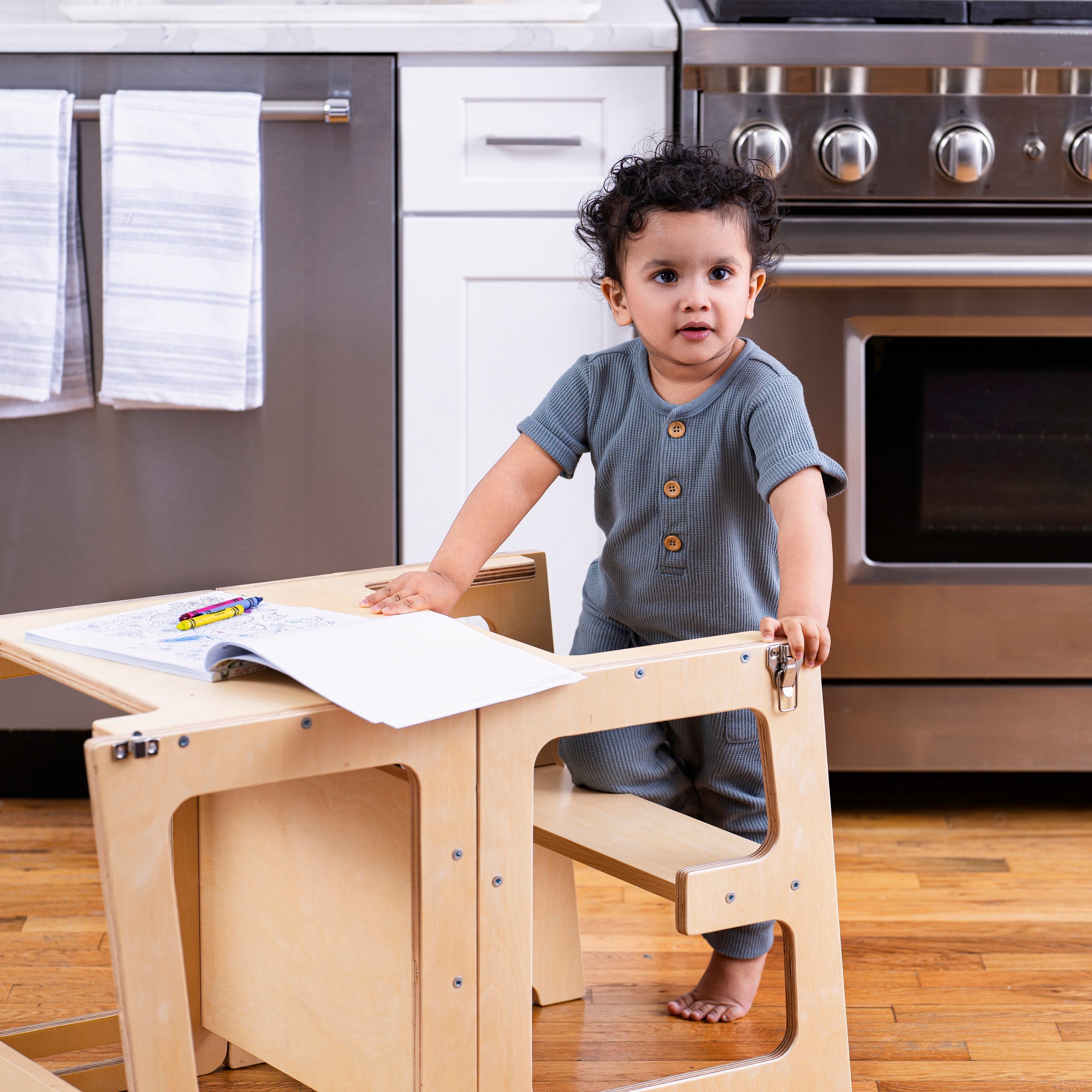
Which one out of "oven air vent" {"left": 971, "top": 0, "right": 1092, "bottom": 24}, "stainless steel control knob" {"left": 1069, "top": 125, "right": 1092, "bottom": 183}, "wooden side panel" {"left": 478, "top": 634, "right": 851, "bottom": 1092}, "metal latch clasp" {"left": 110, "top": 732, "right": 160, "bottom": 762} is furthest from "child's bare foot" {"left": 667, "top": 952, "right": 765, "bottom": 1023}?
"oven air vent" {"left": 971, "top": 0, "right": 1092, "bottom": 24}

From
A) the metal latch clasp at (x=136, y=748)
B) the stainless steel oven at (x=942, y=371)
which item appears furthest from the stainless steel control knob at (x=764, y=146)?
the metal latch clasp at (x=136, y=748)

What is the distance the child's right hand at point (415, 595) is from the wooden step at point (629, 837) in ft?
0.60

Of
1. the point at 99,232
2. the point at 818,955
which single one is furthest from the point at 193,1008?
the point at 99,232

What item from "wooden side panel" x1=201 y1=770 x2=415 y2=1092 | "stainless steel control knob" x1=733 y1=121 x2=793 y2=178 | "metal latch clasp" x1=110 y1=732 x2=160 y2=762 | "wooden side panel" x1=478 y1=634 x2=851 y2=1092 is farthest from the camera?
"stainless steel control knob" x1=733 y1=121 x2=793 y2=178

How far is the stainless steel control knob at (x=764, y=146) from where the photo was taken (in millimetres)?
1435

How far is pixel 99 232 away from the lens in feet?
4.94

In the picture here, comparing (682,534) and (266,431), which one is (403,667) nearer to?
(682,534)

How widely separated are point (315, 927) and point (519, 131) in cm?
96

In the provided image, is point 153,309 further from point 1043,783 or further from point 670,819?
point 1043,783

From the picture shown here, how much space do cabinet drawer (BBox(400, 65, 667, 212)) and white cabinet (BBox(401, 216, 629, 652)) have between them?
0.10 ft

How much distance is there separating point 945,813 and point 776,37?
39.3 inches

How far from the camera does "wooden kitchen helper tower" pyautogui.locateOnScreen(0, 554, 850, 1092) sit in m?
0.68

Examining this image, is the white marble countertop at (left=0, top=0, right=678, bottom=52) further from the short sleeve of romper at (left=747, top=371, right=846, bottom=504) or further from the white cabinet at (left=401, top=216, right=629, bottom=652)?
the short sleeve of romper at (left=747, top=371, right=846, bottom=504)

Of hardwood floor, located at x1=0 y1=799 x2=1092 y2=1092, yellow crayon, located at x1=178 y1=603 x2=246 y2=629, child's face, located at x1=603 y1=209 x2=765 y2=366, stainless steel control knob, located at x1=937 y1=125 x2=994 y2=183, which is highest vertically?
stainless steel control knob, located at x1=937 y1=125 x2=994 y2=183
